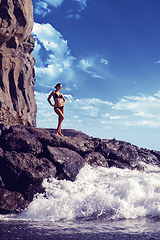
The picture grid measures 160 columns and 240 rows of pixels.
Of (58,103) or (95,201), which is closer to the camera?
(95,201)

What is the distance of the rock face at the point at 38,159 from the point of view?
585 cm

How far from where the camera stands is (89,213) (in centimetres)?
482

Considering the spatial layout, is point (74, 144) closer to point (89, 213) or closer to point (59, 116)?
point (59, 116)

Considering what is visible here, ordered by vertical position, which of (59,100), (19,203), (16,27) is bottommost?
(19,203)

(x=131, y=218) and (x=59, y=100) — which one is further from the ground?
(x=59, y=100)

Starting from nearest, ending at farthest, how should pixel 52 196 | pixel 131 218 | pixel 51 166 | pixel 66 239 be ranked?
pixel 66 239 → pixel 131 218 → pixel 52 196 → pixel 51 166

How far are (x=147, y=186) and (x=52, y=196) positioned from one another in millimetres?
2803

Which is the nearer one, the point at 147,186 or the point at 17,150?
the point at 147,186

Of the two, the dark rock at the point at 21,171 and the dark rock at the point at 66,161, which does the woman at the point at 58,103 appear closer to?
the dark rock at the point at 66,161

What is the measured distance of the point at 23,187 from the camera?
233 inches

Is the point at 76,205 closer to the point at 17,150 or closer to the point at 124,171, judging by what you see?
the point at 17,150

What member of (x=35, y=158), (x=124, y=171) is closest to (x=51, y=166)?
(x=35, y=158)

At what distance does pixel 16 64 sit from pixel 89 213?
1615cm

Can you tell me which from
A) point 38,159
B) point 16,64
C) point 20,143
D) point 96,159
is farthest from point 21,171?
point 16,64
